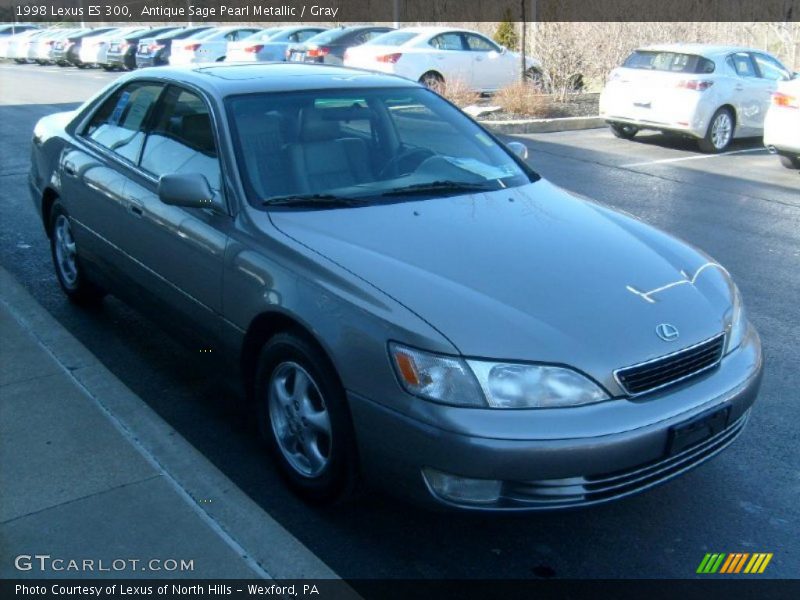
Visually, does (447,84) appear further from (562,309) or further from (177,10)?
(177,10)

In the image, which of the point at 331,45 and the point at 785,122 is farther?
the point at 331,45

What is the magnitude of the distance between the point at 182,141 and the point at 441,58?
1463 cm

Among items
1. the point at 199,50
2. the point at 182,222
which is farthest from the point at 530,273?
the point at 199,50

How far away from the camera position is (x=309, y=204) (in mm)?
4105

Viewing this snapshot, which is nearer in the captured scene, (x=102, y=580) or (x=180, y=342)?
(x=102, y=580)

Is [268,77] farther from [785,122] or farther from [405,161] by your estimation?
[785,122]

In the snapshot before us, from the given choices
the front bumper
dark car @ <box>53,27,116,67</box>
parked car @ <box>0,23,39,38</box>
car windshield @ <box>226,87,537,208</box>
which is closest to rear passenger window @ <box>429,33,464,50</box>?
car windshield @ <box>226,87,537,208</box>

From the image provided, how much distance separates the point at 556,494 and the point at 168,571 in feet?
4.47

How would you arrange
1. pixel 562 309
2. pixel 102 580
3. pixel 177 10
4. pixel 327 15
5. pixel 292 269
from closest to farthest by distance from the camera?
pixel 102 580 → pixel 562 309 → pixel 292 269 → pixel 327 15 → pixel 177 10

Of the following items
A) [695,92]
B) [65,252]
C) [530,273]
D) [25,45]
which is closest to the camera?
[530,273]

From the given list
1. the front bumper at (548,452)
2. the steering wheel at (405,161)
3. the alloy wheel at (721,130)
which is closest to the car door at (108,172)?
the steering wheel at (405,161)

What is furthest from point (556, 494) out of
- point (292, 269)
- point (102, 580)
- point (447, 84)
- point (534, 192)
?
point (447, 84)

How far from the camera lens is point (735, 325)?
3.79m

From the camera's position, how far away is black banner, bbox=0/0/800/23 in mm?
21859
